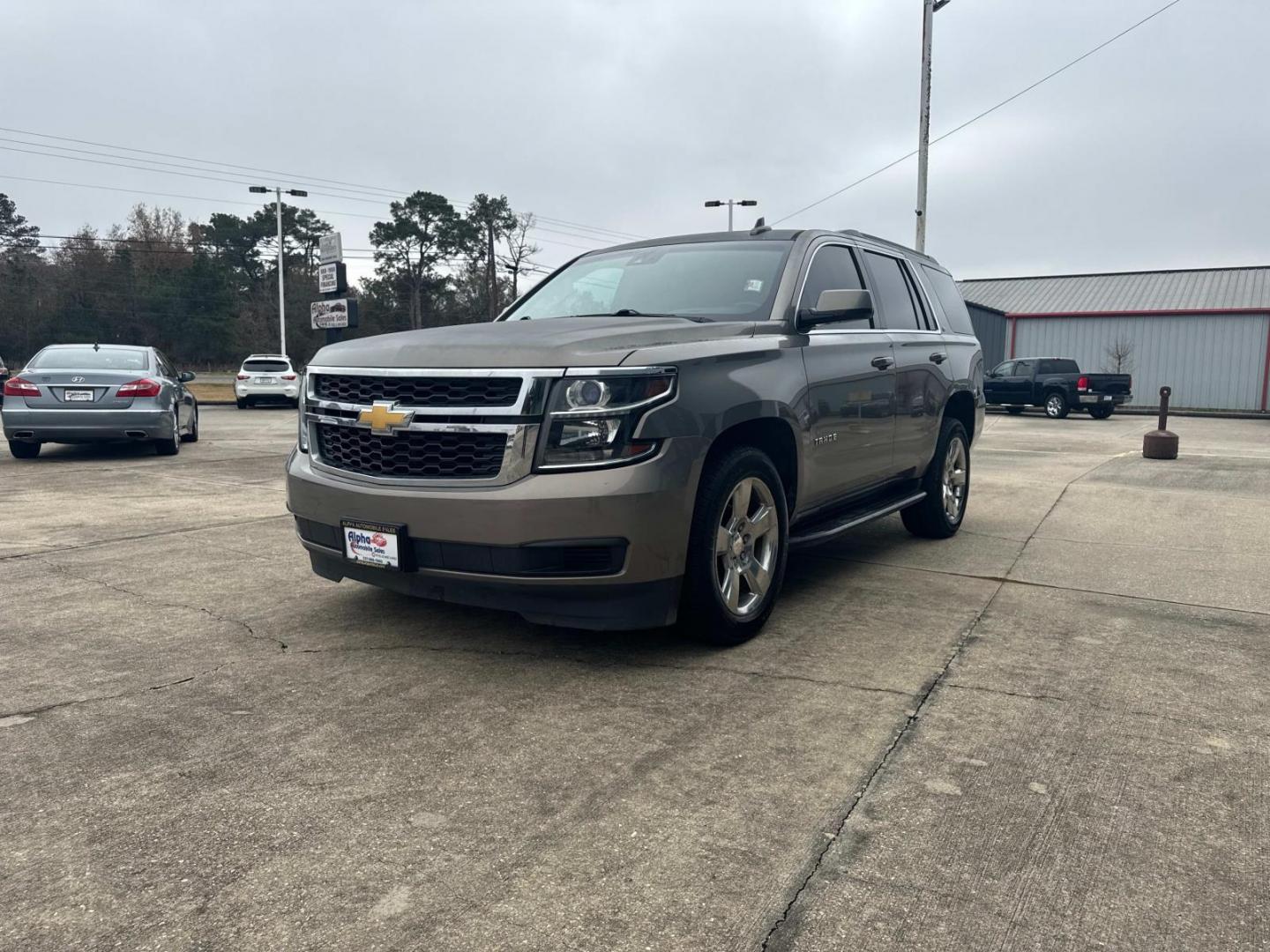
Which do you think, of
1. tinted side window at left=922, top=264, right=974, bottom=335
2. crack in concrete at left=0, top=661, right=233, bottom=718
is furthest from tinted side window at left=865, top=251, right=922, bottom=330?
crack in concrete at left=0, top=661, right=233, bottom=718

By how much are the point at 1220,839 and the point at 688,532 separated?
6.37 feet

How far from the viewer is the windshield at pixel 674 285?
4809 mm

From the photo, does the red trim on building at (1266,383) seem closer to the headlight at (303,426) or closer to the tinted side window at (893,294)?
the tinted side window at (893,294)

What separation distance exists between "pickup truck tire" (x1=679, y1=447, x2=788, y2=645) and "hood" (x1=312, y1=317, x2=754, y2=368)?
0.58 metres

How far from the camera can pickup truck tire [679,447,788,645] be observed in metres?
3.86

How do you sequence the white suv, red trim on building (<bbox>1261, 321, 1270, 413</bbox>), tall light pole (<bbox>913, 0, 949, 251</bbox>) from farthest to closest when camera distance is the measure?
1. red trim on building (<bbox>1261, 321, 1270, 413</bbox>)
2. the white suv
3. tall light pole (<bbox>913, 0, 949, 251</bbox>)

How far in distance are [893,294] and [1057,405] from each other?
22501 millimetres

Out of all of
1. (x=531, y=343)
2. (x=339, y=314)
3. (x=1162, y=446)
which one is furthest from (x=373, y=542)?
(x=339, y=314)

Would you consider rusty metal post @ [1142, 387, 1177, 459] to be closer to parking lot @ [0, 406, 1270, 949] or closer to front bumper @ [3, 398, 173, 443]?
parking lot @ [0, 406, 1270, 949]

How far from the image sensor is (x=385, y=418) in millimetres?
3877

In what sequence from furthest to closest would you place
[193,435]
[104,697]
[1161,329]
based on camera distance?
1. [1161,329]
2. [193,435]
3. [104,697]

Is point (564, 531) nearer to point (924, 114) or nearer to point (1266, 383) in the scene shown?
point (924, 114)

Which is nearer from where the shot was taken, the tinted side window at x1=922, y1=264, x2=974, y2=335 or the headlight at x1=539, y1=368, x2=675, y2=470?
the headlight at x1=539, y1=368, x2=675, y2=470

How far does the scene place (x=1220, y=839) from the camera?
2.54 metres
